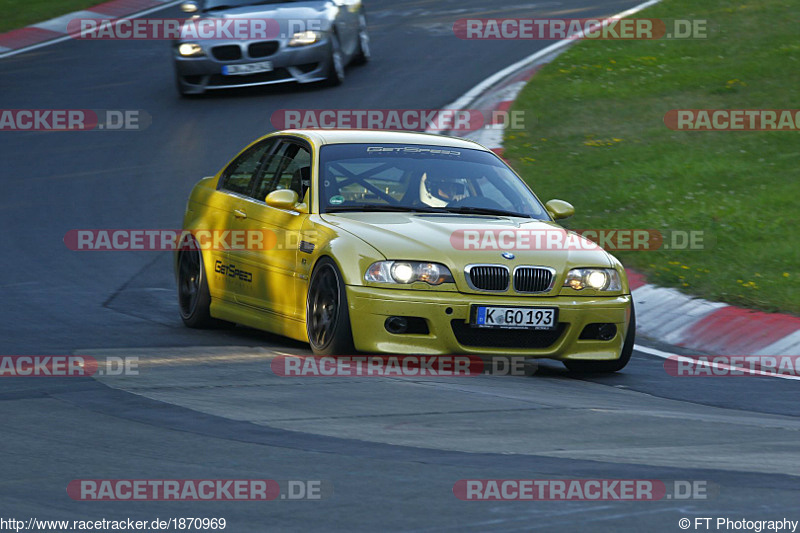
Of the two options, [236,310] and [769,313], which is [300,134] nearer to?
[236,310]

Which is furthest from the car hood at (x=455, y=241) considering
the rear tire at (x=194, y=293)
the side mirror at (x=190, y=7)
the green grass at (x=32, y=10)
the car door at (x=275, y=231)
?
the green grass at (x=32, y=10)

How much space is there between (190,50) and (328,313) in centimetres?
1131

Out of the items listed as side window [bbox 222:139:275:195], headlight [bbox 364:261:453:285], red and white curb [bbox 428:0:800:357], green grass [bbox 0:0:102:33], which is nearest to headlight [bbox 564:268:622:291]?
headlight [bbox 364:261:453:285]

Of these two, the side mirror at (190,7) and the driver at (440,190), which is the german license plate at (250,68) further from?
the driver at (440,190)

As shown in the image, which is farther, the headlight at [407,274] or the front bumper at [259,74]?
the front bumper at [259,74]

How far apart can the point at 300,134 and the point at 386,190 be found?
0.91 metres

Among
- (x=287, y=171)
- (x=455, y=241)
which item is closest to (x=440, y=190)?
(x=455, y=241)

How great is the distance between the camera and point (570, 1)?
89.8 feet

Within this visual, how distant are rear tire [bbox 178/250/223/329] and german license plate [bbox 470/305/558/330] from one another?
2.63 meters

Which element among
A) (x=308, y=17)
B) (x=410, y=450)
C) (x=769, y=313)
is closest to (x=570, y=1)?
(x=308, y=17)

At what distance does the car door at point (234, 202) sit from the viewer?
32.2ft

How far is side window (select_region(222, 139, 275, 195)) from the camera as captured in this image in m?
10.1

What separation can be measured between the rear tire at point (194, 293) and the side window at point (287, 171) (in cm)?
80

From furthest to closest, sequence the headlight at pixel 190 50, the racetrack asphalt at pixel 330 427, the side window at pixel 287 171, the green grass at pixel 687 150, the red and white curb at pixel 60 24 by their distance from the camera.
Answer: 1. the red and white curb at pixel 60 24
2. the headlight at pixel 190 50
3. the green grass at pixel 687 150
4. the side window at pixel 287 171
5. the racetrack asphalt at pixel 330 427
